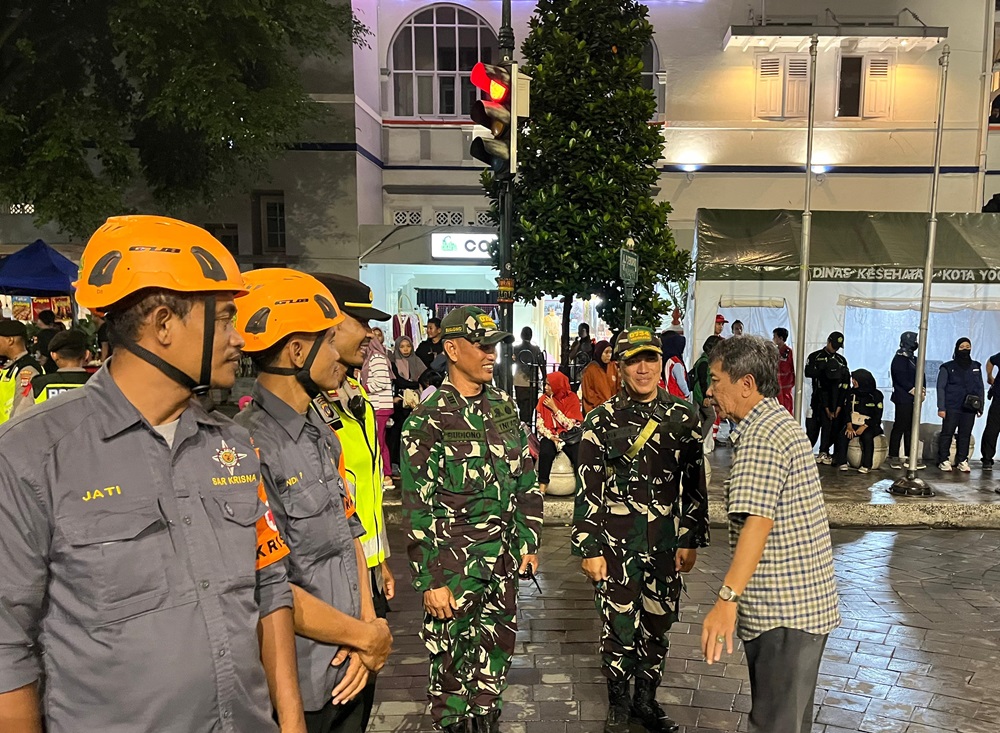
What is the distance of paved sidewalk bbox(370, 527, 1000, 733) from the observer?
11.8 ft

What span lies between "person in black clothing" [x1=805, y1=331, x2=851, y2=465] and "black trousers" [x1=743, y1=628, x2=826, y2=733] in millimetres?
7960

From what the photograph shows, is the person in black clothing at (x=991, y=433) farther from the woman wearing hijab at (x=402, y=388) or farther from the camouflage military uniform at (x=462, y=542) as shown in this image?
the camouflage military uniform at (x=462, y=542)

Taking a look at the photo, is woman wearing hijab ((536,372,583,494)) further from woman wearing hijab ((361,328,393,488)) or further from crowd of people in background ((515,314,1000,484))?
woman wearing hijab ((361,328,393,488))

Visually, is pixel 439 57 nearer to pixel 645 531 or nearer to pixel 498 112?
pixel 498 112

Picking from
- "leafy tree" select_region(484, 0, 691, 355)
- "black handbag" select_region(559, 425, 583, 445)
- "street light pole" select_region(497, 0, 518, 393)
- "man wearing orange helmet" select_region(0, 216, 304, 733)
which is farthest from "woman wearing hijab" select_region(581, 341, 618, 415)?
"man wearing orange helmet" select_region(0, 216, 304, 733)

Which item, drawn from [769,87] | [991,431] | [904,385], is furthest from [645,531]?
[769,87]

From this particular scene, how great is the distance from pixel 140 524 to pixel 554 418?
20.5 feet

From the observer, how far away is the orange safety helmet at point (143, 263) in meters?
1.48

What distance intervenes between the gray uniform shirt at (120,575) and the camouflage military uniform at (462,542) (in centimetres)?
160

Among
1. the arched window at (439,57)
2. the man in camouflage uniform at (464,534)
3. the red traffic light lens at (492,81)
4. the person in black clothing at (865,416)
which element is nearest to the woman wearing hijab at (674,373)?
the person in black clothing at (865,416)

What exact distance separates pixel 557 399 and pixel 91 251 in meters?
6.35

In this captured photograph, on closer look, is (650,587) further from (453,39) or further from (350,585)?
(453,39)

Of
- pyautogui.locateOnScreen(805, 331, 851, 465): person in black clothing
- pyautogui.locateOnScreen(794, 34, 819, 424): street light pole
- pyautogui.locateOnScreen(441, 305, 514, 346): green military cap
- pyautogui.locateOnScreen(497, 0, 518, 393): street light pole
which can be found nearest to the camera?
pyautogui.locateOnScreen(441, 305, 514, 346): green military cap

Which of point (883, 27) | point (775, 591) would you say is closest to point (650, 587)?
point (775, 591)
